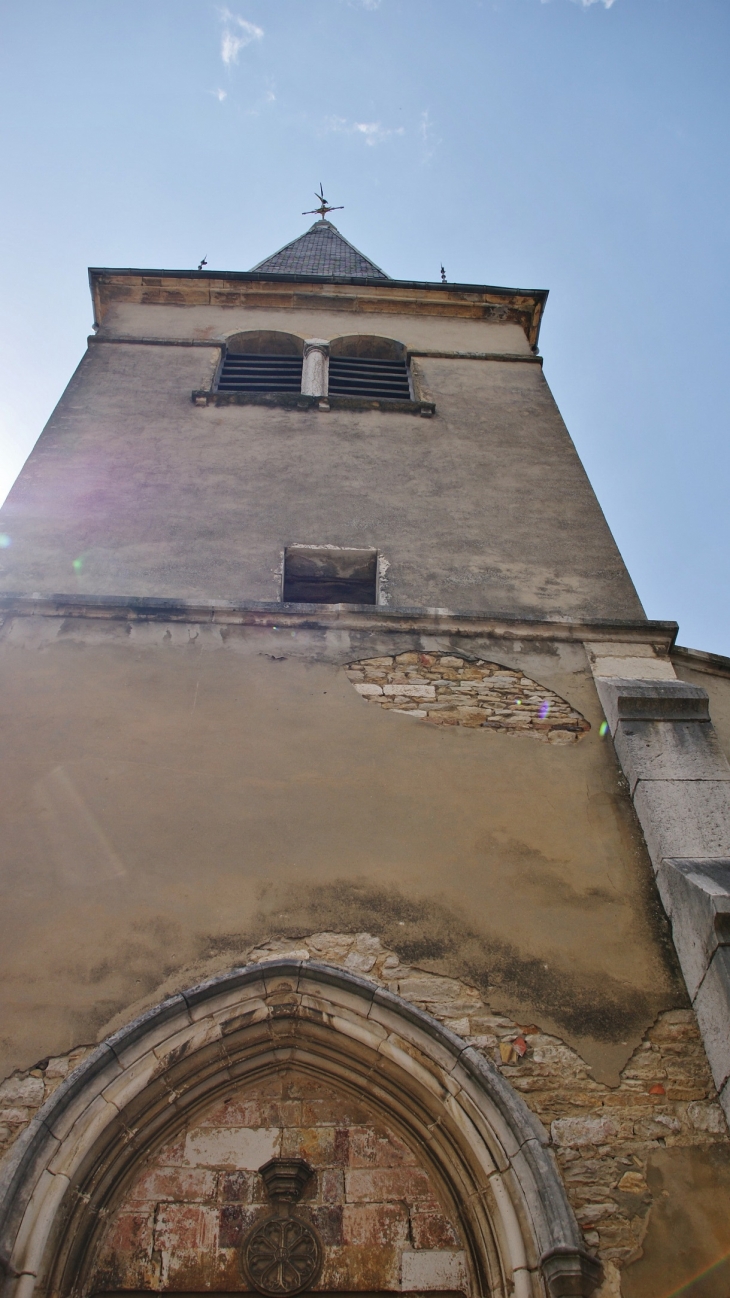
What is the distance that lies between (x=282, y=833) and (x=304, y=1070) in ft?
3.74

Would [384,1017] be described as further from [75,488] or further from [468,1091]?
[75,488]

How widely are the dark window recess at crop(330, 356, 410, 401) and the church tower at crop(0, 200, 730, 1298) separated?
226cm

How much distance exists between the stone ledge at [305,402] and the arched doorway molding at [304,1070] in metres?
5.95

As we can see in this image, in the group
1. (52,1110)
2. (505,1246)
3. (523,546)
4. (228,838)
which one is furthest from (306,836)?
(523,546)

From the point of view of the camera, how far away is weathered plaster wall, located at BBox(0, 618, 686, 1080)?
398 cm

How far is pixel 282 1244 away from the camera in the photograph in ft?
→ 11.4

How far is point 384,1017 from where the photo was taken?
3.82 m

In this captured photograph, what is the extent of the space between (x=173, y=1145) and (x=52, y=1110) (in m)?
0.59

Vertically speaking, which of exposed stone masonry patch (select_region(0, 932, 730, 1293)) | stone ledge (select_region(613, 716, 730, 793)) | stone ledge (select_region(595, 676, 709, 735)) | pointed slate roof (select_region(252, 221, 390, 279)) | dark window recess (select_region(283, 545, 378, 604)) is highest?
pointed slate roof (select_region(252, 221, 390, 279))

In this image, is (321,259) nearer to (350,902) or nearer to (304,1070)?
(350,902)

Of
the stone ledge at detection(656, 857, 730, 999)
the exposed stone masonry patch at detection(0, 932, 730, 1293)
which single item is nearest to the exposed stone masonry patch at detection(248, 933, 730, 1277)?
the exposed stone masonry patch at detection(0, 932, 730, 1293)

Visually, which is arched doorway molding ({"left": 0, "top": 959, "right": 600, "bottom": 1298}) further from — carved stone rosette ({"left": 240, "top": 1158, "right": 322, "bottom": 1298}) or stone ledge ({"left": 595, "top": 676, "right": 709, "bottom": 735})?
stone ledge ({"left": 595, "top": 676, "right": 709, "bottom": 735})

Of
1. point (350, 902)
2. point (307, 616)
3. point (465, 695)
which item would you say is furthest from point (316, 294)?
point (350, 902)

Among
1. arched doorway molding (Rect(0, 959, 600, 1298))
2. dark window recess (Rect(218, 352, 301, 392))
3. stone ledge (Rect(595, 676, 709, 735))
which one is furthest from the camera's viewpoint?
dark window recess (Rect(218, 352, 301, 392))
